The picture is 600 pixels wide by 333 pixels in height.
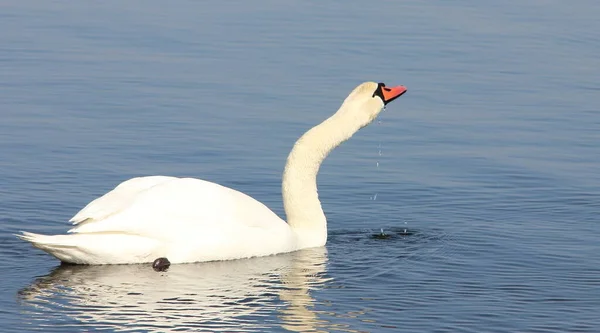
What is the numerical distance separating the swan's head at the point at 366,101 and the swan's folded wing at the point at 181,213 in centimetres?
151

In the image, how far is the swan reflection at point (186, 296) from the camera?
422 inches

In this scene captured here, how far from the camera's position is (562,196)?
52.3 feet

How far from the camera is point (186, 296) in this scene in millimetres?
11570

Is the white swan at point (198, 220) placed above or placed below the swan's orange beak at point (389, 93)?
below

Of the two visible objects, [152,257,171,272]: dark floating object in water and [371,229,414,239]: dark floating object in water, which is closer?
[152,257,171,272]: dark floating object in water

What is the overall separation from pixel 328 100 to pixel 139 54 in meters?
4.70

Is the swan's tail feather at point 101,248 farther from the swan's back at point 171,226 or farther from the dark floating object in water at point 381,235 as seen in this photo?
the dark floating object in water at point 381,235

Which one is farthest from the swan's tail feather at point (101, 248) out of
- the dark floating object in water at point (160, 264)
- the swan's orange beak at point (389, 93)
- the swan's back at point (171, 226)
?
the swan's orange beak at point (389, 93)

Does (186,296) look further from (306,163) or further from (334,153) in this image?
(334,153)

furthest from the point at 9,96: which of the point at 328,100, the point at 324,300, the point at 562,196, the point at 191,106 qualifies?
the point at 324,300

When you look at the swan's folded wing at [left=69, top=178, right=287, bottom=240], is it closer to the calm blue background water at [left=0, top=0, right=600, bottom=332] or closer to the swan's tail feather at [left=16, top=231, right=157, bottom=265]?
the swan's tail feather at [left=16, top=231, right=157, bottom=265]

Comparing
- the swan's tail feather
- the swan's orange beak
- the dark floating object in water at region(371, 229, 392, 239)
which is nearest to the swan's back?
the swan's tail feather

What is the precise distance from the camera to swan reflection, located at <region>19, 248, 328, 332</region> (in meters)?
10.7

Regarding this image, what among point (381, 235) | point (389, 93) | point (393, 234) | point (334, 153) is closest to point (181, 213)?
point (381, 235)
